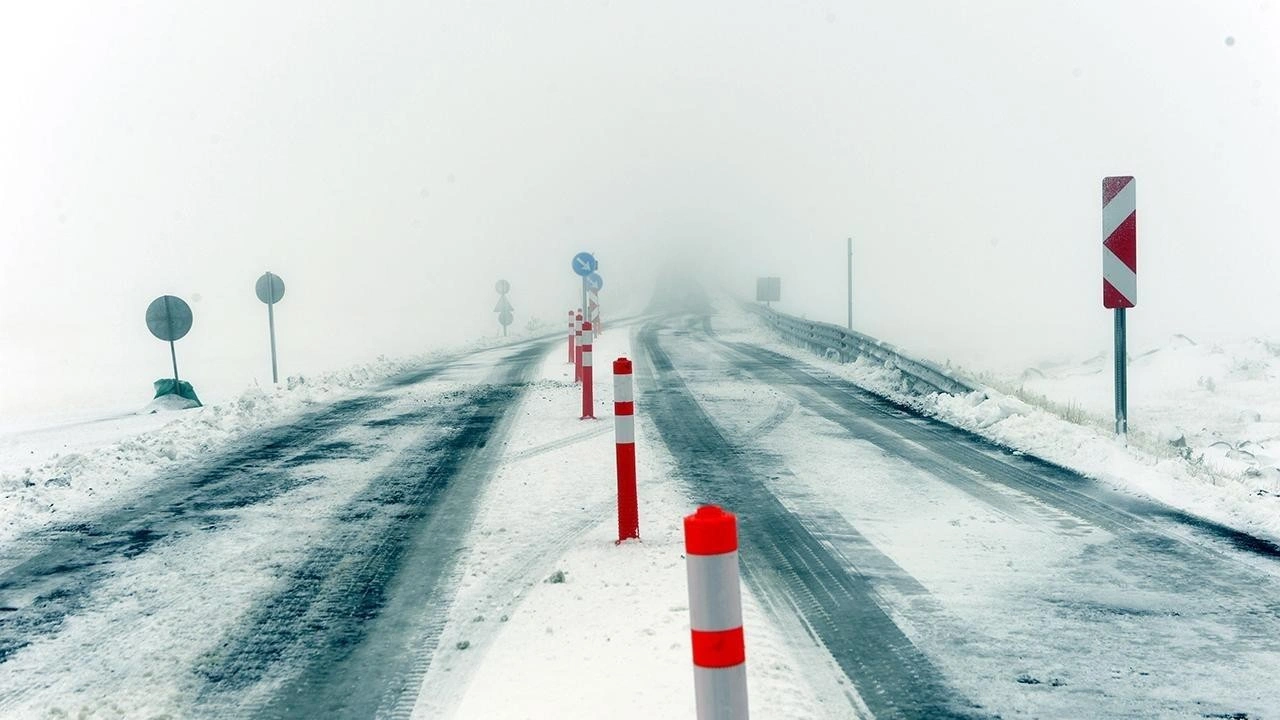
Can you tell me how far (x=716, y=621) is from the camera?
8.06ft

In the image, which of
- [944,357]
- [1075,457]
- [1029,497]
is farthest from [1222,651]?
[944,357]

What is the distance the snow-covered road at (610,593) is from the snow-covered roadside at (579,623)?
2cm

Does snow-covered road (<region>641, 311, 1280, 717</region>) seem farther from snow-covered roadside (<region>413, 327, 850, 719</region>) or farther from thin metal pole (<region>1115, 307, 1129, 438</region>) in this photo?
thin metal pole (<region>1115, 307, 1129, 438</region>)

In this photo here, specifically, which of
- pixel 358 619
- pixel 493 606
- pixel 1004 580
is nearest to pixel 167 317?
pixel 358 619

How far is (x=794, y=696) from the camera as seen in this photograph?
3.62m

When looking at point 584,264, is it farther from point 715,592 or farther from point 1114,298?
point 715,592

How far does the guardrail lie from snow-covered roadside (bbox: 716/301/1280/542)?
236 mm

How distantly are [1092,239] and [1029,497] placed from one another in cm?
9230

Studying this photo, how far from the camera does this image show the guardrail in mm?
12422

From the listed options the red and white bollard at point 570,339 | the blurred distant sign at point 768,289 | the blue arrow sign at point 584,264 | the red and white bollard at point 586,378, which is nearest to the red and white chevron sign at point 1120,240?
the red and white bollard at point 586,378

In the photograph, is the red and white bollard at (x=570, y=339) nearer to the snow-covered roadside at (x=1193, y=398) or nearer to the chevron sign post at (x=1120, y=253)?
the snow-covered roadside at (x=1193, y=398)

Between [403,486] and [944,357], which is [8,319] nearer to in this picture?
[944,357]

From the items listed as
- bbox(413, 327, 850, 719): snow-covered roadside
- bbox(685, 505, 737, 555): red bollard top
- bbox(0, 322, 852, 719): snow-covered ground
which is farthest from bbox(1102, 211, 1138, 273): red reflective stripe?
bbox(685, 505, 737, 555): red bollard top

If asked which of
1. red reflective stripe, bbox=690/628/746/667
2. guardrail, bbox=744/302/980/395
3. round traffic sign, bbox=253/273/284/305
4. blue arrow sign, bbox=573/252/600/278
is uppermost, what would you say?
blue arrow sign, bbox=573/252/600/278
